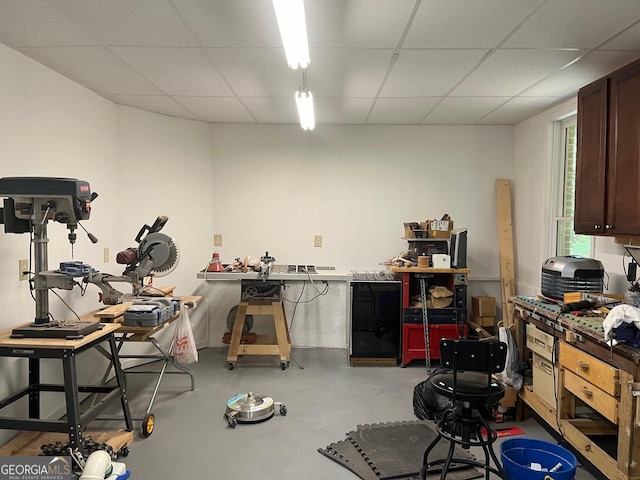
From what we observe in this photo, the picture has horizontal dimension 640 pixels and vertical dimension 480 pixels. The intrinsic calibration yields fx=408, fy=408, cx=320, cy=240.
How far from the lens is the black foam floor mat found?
241 cm

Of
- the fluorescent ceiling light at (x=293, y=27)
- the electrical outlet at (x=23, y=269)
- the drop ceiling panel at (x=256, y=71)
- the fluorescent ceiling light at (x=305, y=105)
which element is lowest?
the electrical outlet at (x=23, y=269)

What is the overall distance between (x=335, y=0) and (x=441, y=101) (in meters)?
2.03

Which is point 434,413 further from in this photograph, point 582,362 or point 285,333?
point 285,333

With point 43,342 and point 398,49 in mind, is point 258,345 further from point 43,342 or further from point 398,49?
point 398,49

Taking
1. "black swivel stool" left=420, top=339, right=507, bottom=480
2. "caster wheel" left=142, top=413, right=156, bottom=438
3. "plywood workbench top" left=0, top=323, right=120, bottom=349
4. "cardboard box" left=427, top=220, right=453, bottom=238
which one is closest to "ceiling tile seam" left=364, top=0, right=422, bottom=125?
"cardboard box" left=427, top=220, right=453, bottom=238

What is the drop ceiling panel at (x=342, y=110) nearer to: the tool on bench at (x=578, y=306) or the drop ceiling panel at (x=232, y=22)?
the drop ceiling panel at (x=232, y=22)

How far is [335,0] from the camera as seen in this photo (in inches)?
80.6

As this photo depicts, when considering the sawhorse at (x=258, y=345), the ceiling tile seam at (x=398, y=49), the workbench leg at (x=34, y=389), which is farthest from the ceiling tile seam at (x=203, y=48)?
the workbench leg at (x=34, y=389)

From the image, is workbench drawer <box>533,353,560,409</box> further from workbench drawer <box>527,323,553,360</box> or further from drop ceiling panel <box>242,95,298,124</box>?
drop ceiling panel <box>242,95,298,124</box>

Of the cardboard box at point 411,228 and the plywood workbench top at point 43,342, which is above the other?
the cardboard box at point 411,228

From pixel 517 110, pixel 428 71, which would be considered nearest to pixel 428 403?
pixel 428 71

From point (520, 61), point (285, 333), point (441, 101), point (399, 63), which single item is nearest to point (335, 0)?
point (399, 63)

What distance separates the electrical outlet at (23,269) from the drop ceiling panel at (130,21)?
153 centimetres

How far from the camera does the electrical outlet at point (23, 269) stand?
8.87ft
